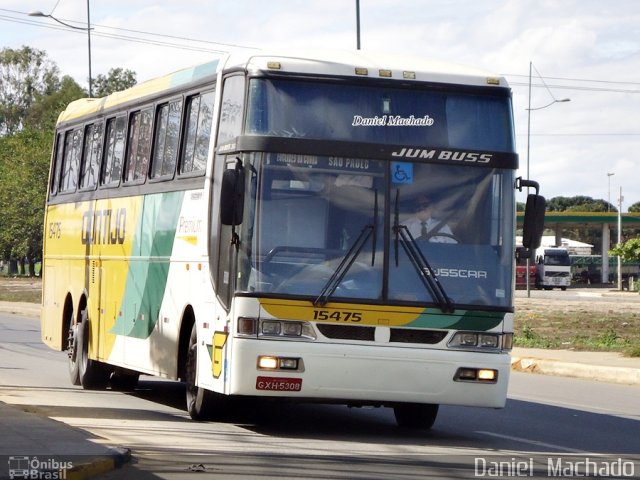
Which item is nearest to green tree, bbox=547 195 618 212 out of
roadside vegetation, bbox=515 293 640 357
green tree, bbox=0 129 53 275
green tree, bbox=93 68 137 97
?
green tree, bbox=93 68 137 97

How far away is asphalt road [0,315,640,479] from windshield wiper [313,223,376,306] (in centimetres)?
136

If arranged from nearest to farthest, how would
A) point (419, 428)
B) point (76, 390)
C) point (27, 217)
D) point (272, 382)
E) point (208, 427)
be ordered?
point (272, 382)
point (208, 427)
point (419, 428)
point (76, 390)
point (27, 217)

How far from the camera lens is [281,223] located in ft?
39.8

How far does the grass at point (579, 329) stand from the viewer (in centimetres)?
2777

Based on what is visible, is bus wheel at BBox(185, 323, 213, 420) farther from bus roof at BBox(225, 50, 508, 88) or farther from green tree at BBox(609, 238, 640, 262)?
green tree at BBox(609, 238, 640, 262)

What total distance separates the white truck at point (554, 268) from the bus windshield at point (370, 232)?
6913 cm

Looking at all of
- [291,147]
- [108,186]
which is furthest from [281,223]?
[108,186]

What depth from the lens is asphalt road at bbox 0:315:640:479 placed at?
10.2m

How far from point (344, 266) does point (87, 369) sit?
7.10 meters

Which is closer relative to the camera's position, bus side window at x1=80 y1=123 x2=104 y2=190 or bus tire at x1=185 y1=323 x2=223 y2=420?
bus tire at x1=185 y1=323 x2=223 y2=420

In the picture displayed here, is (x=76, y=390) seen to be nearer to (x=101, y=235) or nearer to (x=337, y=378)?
(x=101, y=235)

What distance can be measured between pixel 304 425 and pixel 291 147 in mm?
3297

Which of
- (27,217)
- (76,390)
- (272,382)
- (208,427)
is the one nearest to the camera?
(272,382)

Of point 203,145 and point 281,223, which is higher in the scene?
point 203,145
